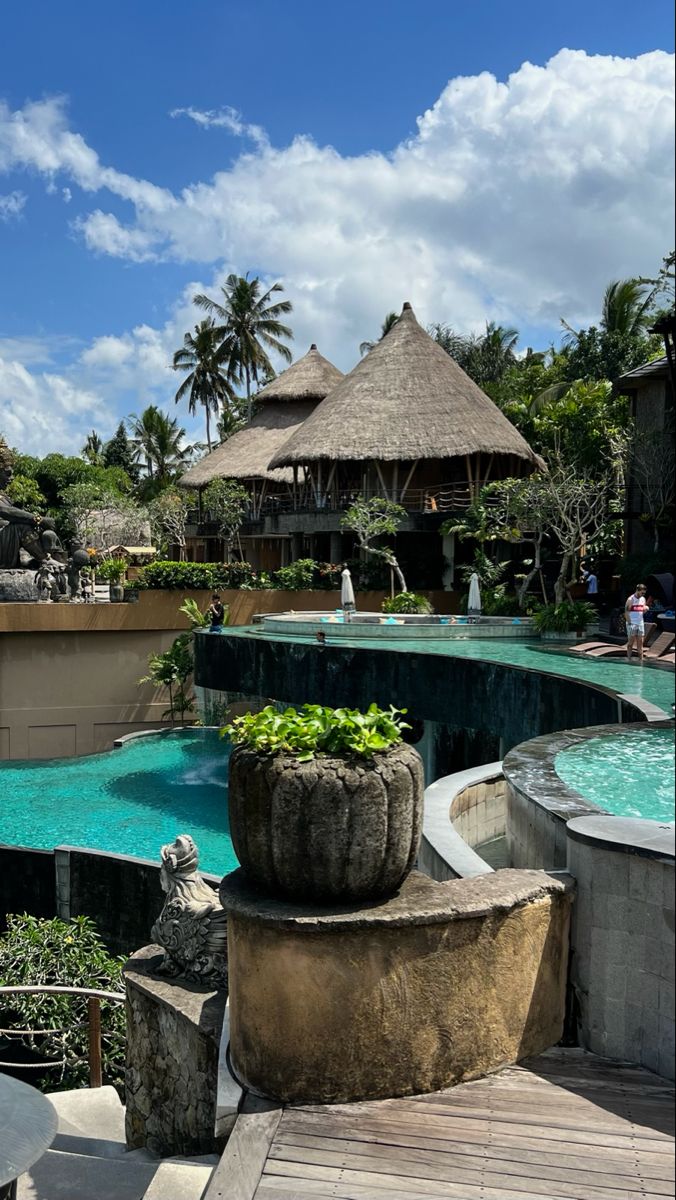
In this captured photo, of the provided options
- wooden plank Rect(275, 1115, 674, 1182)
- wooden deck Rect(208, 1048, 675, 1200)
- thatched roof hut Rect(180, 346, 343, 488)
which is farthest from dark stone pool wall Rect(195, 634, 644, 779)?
thatched roof hut Rect(180, 346, 343, 488)

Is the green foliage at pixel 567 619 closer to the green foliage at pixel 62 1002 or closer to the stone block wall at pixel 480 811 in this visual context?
the green foliage at pixel 62 1002

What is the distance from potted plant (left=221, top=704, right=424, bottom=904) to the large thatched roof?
103ft

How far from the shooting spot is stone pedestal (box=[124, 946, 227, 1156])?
4484 millimetres

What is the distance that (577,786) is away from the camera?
5.88m

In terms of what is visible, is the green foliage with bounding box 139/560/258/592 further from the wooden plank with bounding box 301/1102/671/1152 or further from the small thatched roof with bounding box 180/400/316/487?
the wooden plank with bounding box 301/1102/671/1152

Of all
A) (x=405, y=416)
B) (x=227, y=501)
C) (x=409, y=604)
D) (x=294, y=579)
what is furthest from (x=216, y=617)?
(x=227, y=501)

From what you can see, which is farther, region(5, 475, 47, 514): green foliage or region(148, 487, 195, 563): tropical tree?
region(5, 475, 47, 514): green foliage

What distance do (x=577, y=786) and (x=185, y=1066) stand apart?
110 inches

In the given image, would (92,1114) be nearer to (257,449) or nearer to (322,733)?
(322,733)

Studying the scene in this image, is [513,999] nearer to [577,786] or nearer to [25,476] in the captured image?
[577,786]

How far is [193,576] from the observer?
28359 mm

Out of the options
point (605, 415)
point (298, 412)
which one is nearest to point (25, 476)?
point (298, 412)

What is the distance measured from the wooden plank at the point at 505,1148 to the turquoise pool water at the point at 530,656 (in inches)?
264

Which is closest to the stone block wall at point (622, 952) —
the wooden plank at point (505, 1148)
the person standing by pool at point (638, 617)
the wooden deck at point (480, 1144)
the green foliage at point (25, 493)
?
the wooden deck at point (480, 1144)
